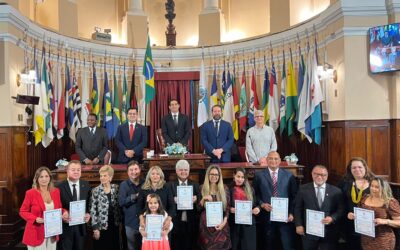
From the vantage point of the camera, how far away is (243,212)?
4.23 m

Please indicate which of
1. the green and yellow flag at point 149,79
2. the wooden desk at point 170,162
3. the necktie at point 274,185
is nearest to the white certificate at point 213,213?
the necktie at point 274,185

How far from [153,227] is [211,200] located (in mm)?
777

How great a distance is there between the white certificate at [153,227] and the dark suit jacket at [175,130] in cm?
252

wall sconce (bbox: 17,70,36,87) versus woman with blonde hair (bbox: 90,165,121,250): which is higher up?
wall sconce (bbox: 17,70,36,87)

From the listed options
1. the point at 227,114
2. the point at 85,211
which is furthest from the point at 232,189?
the point at 227,114

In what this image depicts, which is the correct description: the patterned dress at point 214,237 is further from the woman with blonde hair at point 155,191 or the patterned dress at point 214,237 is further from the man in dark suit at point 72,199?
the man in dark suit at point 72,199

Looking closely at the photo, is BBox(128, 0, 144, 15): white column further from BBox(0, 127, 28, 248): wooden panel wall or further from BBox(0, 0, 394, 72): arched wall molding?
BBox(0, 127, 28, 248): wooden panel wall

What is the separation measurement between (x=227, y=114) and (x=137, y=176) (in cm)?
514

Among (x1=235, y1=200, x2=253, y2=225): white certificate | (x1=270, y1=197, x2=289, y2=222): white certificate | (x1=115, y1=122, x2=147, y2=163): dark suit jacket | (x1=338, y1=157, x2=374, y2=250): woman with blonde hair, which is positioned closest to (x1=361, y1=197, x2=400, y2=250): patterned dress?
(x1=338, y1=157, x2=374, y2=250): woman with blonde hair

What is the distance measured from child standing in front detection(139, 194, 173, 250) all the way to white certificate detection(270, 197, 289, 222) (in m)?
1.24

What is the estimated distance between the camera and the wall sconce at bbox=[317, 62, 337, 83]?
6766mm

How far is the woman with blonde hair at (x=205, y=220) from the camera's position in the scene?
4.18 metres

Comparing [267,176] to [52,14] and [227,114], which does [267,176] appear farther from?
[52,14]

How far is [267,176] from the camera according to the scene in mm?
4500
